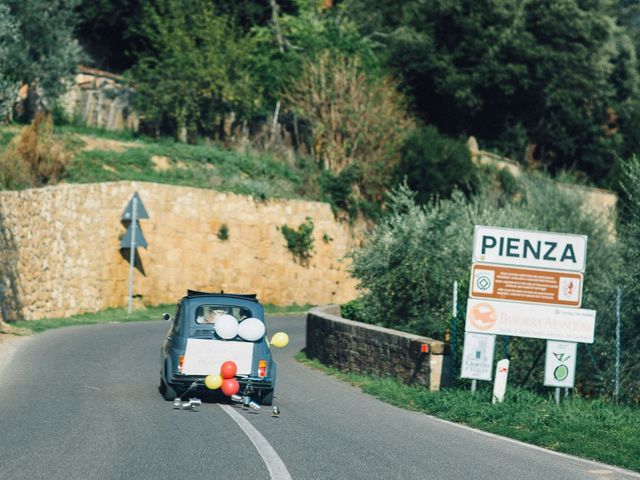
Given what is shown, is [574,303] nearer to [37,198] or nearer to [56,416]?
[56,416]

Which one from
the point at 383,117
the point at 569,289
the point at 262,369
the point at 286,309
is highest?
the point at 383,117

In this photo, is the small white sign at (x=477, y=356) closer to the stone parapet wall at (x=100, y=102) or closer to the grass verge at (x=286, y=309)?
the grass verge at (x=286, y=309)

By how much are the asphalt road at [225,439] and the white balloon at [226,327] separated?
3.34 ft

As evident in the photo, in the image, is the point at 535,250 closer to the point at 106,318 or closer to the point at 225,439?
the point at 225,439

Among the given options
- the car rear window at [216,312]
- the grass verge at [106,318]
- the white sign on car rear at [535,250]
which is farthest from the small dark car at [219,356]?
the grass verge at [106,318]

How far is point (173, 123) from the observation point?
44812 mm

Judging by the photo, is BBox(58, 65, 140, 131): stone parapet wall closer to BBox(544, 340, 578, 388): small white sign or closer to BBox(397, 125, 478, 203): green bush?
BBox(397, 125, 478, 203): green bush

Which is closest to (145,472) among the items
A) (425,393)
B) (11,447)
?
(11,447)

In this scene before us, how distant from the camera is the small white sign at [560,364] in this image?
53.4ft

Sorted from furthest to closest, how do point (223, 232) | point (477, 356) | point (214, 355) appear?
1. point (223, 232)
2. point (477, 356)
3. point (214, 355)

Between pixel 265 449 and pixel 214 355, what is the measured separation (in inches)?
158

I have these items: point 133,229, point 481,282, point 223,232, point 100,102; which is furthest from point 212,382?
point 100,102

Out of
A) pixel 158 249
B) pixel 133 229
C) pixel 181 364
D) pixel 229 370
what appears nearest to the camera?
pixel 229 370

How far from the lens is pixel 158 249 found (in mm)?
35000
